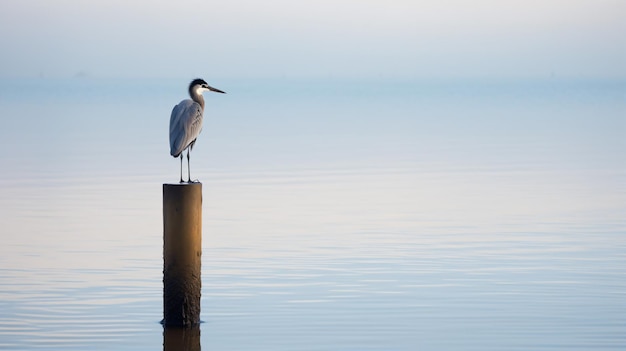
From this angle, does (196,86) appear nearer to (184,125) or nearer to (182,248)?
(184,125)

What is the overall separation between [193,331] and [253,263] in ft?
11.5

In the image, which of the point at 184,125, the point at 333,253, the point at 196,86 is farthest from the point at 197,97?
the point at 333,253

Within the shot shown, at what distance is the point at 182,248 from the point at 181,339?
2.68ft

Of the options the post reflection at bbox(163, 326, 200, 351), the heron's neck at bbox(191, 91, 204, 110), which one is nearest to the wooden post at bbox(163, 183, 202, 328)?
the post reflection at bbox(163, 326, 200, 351)

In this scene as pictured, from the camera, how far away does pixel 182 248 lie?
10.5 metres

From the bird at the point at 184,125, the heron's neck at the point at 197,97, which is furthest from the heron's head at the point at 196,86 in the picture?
the bird at the point at 184,125

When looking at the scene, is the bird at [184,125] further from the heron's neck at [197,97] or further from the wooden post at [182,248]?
the wooden post at [182,248]

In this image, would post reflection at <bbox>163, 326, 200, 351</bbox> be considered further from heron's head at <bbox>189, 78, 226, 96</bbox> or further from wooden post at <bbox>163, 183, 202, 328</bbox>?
heron's head at <bbox>189, 78, 226, 96</bbox>

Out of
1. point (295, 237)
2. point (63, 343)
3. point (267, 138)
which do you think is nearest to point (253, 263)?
point (295, 237)

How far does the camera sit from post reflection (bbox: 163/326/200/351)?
419 inches

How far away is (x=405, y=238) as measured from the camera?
16.2 meters

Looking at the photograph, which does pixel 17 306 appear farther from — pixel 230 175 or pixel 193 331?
pixel 230 175

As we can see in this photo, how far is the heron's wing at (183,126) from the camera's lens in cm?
1252

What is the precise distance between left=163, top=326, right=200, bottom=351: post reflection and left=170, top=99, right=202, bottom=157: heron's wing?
2104mm
